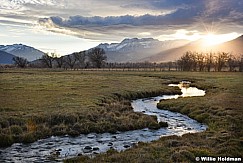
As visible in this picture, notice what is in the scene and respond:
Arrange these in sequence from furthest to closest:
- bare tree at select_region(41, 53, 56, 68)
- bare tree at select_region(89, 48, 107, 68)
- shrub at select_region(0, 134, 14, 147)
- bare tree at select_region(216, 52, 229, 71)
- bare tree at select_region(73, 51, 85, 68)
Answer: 1. bare tree at select_region(41, 53, 56, 68)
2. bare tree at select_region(216, 52, 229, 71)
3. bare tree at select_region(73, 51, 85, 68)
4. bare tree at select_region(89, 48, 107, 68)
5. shrub at select_region(0, 134, 14, 147)

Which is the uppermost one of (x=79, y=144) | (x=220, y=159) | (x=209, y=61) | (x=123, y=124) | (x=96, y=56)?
(x=96, y=56)

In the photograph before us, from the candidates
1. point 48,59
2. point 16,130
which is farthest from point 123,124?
point 48,59

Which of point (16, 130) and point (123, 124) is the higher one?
point (16, 130)

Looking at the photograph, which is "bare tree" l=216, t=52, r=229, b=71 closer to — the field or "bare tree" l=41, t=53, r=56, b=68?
"bare tree" l=41, t=53, r=56, b=68

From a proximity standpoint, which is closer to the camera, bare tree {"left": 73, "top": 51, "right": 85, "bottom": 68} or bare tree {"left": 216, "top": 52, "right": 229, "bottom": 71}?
bare tree {"left": 73, "top": 51, "right": 85, "bottom": 68}

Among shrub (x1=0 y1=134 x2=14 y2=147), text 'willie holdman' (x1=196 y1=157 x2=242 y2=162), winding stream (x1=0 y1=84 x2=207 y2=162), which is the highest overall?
text 'willie holdman' (x1=196 y1=157 x2=242 y2=162)

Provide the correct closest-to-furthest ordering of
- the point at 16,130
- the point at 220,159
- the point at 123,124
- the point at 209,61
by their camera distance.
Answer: the point at 220,159
the point at 16,130
the point at 123,124
the point at 209,61

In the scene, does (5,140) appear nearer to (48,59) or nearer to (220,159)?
(220,159)

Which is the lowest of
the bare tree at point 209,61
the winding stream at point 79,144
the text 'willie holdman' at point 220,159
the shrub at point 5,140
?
the winding stream at point 79,144

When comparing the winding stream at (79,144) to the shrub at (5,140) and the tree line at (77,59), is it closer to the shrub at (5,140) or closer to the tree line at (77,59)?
the shrub at (5,140)

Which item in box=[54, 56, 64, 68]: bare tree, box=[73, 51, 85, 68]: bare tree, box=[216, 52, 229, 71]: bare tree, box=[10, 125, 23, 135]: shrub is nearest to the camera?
box=[10, 125, 23, 135]: shrub

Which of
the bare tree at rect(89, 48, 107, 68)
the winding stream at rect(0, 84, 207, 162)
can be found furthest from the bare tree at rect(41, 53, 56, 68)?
the winding stream at rect(0, 84, 207, 162)

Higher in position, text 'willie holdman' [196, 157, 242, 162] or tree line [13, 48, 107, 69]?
tree line [13, 48, 107, 69]

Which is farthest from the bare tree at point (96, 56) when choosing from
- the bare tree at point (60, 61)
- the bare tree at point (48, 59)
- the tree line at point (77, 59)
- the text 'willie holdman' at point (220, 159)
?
the text 'willie holdman' at point (220, 159)
